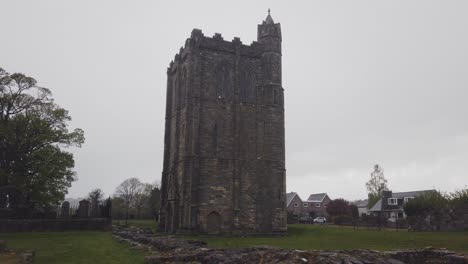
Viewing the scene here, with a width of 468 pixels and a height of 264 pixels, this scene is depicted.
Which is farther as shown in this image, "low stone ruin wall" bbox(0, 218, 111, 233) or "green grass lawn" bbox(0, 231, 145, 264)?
"low stone ruin wall" bbox(0, 218, 111, 233)

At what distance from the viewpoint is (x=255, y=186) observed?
38656mm

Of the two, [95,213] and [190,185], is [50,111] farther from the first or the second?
[190,185]

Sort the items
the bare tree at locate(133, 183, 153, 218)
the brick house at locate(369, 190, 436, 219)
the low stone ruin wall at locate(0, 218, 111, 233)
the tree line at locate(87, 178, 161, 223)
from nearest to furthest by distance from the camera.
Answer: the low stone ruin wall at locate(0, 218, 111, 233) < the brick house at locate(369, 190, 436, 219) < the tree line at locate(87, 178, 161, 223) < the bare tree at locate(133, 183, 153, 218)

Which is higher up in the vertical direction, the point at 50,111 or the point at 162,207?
the point at 50,111

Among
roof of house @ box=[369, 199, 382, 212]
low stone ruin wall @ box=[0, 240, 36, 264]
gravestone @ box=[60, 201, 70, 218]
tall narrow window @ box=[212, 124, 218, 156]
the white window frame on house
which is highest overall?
tall narrow window @ box=[212, 124, 218, 156]

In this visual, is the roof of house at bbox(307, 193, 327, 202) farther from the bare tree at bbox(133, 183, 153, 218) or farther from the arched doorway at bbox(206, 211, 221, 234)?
the arched doorway at bbox(206, 211, 221, 234)

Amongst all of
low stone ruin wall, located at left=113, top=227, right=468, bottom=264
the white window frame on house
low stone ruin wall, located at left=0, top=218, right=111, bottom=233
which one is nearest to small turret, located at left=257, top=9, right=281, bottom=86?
low stone ruin wall, located at left=0, top=218, right=111, bottom=233

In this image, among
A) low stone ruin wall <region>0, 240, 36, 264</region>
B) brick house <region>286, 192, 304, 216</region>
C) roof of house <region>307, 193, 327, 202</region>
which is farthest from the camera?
roof of house <region>307, 193, 327, 202</region>

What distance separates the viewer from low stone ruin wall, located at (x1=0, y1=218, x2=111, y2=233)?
3005 centimetres

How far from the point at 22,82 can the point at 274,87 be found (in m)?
22.1

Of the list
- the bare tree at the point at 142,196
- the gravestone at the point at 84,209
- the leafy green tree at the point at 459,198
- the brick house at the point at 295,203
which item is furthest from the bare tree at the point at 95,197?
the brick house at the point at 295,203

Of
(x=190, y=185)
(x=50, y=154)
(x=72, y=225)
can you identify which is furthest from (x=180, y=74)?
(x=72, y=225)

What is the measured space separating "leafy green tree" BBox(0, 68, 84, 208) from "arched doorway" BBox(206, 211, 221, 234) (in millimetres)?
12112

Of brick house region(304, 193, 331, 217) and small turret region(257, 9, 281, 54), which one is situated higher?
small turret region(257, 9, 281, 54)
